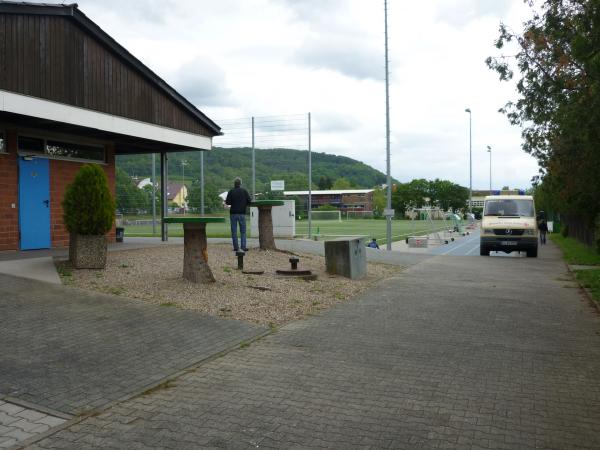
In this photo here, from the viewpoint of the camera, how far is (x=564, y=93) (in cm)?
1432

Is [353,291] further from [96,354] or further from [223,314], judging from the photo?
[96,354]

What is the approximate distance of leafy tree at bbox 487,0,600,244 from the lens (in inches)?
382

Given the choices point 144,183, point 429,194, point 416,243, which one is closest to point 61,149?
point 144,183

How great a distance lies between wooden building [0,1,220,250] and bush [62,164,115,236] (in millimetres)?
2950

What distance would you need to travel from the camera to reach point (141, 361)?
6055 millimetres

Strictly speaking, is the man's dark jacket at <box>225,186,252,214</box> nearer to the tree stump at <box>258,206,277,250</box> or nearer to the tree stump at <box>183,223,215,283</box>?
the tree stump at <box>258,206,277,250</box>

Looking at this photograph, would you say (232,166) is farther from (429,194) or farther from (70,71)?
(429,194)

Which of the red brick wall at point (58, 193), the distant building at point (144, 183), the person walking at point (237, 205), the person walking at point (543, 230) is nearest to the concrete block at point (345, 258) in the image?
the person walking at point (237, 205)

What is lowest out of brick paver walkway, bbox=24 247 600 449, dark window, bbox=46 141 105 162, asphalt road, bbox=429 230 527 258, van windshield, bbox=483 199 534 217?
asphalt road, bbox=429 230 527 258

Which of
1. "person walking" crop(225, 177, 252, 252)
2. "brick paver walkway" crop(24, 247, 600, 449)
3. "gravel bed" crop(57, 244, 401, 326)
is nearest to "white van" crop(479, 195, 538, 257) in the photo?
"gravel bed" crop(57, 244, 401, 326)

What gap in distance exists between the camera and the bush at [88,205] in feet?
35.1

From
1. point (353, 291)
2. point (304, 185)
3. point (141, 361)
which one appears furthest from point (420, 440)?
point (304, 185)

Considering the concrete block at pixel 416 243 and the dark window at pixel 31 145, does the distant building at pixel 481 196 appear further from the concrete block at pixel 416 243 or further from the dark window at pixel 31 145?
the dark window at pixel 31 145

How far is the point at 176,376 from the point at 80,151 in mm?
13275
